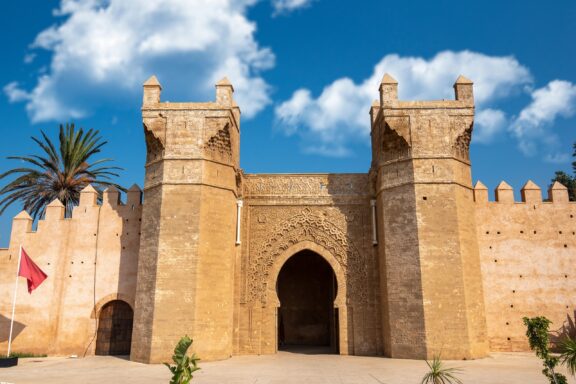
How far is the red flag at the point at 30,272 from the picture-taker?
13.4 metres

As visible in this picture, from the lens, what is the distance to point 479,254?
1357 cm

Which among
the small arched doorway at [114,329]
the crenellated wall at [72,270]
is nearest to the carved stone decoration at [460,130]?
the crenellated wall at [72,270]

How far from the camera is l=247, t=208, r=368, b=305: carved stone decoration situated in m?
13.8

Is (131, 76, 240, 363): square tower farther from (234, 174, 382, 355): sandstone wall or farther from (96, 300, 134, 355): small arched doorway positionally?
(96, 300, 134, 355): small arched doorway

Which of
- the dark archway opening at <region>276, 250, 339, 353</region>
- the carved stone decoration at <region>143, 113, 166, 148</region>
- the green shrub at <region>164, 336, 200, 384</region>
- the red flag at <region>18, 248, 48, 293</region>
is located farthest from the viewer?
the dark archway opening at <region>276, 250, 339, 353</region>

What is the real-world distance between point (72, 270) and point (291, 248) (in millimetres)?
6742

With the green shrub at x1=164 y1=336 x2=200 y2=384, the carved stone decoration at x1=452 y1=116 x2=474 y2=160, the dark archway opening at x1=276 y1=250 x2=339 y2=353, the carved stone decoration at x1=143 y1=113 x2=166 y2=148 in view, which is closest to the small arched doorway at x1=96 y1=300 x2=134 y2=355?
the carved stone decoration at x1=143 y1=113 x2=166 y2=148

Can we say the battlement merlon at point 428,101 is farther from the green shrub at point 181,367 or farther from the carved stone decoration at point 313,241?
the green shrub at point 181,367

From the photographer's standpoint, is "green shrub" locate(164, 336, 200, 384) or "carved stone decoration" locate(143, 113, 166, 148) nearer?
"green shrub" locate(164, 336, 200, 384)

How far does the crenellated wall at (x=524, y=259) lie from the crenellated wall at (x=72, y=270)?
34.8 ft

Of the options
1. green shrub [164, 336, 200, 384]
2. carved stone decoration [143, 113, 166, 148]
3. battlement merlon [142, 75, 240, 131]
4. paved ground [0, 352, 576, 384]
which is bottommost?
paved ground [0, 352, 576, 384]

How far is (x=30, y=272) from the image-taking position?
13.5 m

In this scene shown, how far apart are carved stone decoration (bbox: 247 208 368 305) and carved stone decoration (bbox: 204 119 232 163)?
2.76 metres

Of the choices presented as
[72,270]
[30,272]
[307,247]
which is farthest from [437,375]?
[30,272]
